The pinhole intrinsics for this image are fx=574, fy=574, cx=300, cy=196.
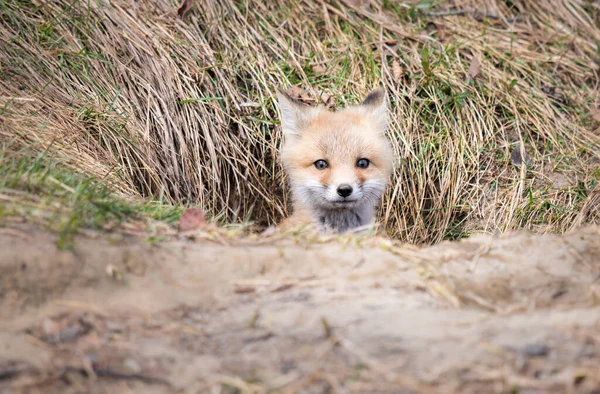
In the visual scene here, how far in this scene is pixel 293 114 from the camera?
433 cm

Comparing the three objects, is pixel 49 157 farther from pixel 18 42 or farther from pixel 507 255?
pixel 507 255

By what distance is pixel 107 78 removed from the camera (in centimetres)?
464

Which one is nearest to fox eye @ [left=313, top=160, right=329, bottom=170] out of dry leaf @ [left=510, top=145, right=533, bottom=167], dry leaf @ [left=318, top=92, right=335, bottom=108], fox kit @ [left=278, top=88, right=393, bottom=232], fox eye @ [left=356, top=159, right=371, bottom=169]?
fox kit @ [left=278, top=88, right=393, bottom=232]

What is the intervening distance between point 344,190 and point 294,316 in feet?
6.00

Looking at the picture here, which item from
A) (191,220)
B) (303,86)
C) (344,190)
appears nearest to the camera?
(191,220)

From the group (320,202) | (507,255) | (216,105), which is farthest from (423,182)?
(507,255)

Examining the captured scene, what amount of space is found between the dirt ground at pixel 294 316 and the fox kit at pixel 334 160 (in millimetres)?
1266

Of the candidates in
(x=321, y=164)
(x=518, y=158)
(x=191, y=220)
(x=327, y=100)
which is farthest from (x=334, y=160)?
(x=518, y=158)

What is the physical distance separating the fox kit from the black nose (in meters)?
0.05

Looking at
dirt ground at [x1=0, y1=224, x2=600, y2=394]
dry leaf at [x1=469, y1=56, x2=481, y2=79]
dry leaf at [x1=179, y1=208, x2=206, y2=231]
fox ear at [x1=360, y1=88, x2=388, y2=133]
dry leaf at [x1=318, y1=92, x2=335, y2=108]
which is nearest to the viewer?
dirt ground at [x1=0, y1=224, x2=600, y2=394]

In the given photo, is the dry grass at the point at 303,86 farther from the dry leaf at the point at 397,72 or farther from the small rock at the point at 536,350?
the small rock at the point at 536,350

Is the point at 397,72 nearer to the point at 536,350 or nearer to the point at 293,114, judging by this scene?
the point at 293,114

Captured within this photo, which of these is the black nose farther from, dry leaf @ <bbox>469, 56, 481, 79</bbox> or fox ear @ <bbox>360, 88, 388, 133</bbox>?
dry leaf @ <bbox>469, 56, 481, 79</bbox>

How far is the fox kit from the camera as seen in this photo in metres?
4.08
